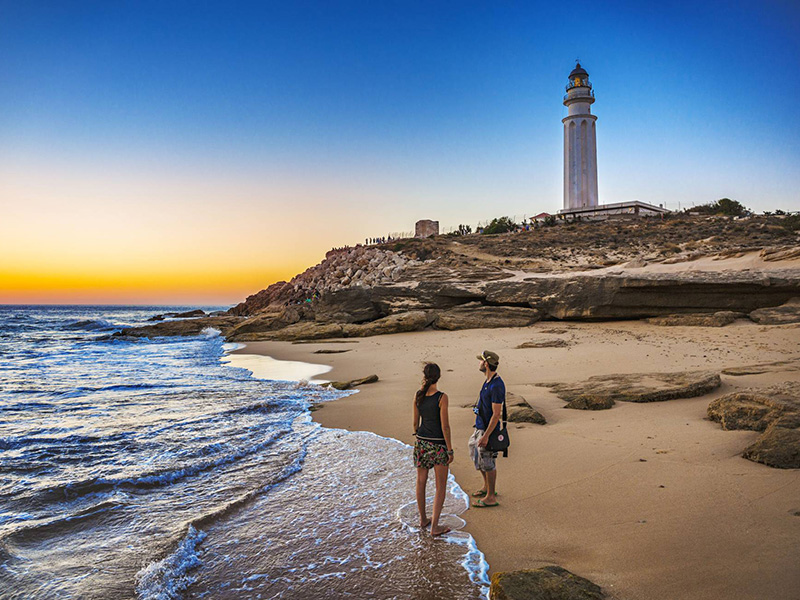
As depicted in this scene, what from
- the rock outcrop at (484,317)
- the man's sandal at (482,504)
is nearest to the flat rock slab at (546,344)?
the rock outcrop at (484,317)

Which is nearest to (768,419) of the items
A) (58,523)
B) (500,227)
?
(58,523)

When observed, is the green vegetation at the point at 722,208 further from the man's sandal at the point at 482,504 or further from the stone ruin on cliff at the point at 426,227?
the man's sandal at the point at 482,504

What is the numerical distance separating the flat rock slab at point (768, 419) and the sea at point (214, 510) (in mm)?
2994

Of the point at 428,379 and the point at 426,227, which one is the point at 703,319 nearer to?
the point at 428,379

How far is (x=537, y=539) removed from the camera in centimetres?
385

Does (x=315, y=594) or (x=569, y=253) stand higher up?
(x=569, y=253)

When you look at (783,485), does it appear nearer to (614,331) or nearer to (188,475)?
(188,475)

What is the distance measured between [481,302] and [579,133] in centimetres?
3529

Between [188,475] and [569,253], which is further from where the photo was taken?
[569,253]

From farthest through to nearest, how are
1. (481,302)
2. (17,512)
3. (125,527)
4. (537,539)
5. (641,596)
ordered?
1. (481,302)
2. (17,512)
3. (125,527)
4. (537,539)
5. (641,596)

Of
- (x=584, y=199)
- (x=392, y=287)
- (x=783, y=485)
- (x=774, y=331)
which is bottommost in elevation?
(x=783, y=485)

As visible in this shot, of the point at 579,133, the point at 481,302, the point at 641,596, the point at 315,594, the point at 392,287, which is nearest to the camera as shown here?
the point at 641,596

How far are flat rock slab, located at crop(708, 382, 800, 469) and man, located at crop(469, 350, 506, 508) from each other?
8.51ft

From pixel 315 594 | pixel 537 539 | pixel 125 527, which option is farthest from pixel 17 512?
pixel 537 539
